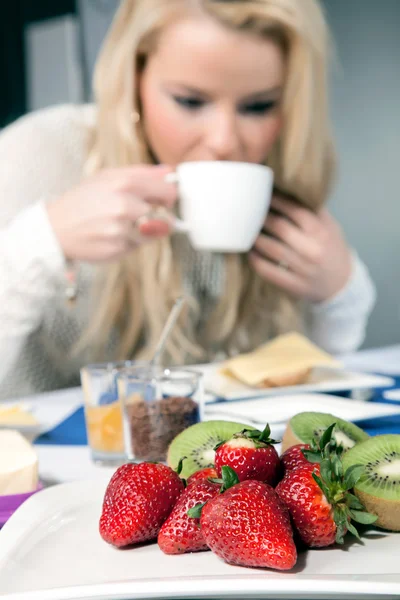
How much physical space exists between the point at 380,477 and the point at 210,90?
0.93 m

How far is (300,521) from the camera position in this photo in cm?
47

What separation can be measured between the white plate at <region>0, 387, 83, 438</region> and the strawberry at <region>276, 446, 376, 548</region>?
43 centimetres

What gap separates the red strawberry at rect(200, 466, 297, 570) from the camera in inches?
17.0

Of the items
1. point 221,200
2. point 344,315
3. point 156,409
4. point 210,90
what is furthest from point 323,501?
point 344,315

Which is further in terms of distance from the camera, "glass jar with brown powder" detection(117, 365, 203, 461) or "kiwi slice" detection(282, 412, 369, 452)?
"glass jar with brown powder" detection(117, 365, 203, 461)

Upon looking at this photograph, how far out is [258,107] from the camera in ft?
4.57

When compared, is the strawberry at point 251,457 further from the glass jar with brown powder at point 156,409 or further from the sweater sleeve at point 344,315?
the sweater sleeve at point 344,315

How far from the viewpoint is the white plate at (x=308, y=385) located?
989 mm

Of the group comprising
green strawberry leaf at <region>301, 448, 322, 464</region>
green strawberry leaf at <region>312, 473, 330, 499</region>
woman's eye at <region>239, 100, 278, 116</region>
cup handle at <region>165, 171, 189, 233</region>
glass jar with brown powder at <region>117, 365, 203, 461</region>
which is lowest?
glass jar with brown powder at <region>117, 365, 203, 461</region>

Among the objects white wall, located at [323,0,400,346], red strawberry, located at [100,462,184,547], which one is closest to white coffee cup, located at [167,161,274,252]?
red strawberry, located at [100,462,184,547]

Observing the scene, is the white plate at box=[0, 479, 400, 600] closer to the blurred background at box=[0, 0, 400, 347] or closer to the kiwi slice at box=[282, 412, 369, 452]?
the kiwi slice at box=[282, 412, 369, 452]

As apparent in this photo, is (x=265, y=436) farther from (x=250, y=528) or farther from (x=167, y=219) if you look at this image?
(x=167, y=219)

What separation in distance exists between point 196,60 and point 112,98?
0.21 m

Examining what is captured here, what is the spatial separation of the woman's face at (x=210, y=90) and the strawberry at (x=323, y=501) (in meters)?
0.91
